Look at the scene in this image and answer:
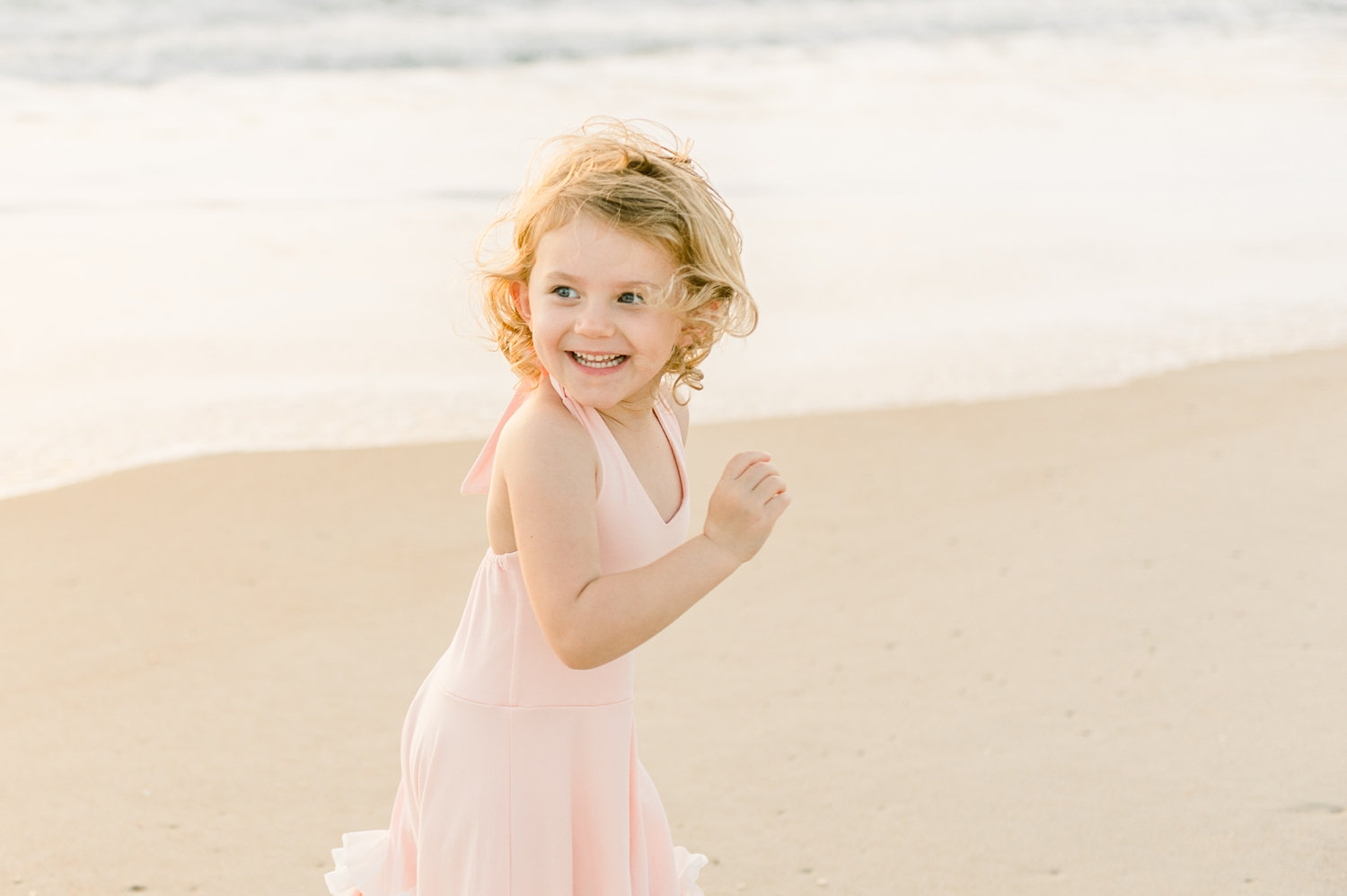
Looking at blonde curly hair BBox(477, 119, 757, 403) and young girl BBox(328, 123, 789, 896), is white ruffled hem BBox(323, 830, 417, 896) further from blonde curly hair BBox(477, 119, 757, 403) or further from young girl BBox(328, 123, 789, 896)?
blonde curly hair BBox(477, 119, 757, 403)

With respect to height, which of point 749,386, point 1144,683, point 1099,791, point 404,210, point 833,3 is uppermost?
point 833,3

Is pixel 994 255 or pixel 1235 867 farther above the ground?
pixel 994 255

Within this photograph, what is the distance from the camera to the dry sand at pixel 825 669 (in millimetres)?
2701

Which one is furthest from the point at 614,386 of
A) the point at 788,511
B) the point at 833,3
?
the point at 833,3

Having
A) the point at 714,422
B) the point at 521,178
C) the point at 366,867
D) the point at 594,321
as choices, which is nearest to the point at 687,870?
the point at 366,867

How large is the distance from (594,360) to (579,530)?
0.21 meters

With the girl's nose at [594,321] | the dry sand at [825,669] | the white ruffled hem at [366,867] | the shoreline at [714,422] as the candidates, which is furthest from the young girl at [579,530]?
the shoreline at [714,422]

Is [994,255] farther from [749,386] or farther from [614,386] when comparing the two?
[614,386]

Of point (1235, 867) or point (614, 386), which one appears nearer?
point (614, 386)

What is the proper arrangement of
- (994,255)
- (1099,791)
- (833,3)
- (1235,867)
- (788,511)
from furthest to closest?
(833,3) < (994,255) < (788,511) < (1099,791) < (1235,867)

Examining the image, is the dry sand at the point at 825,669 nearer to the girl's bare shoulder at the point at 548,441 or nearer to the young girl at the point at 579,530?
the young girl at the point at 579,530

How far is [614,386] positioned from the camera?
1.73m

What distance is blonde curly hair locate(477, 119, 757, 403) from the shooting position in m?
1.69

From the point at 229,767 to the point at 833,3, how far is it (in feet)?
47.4
